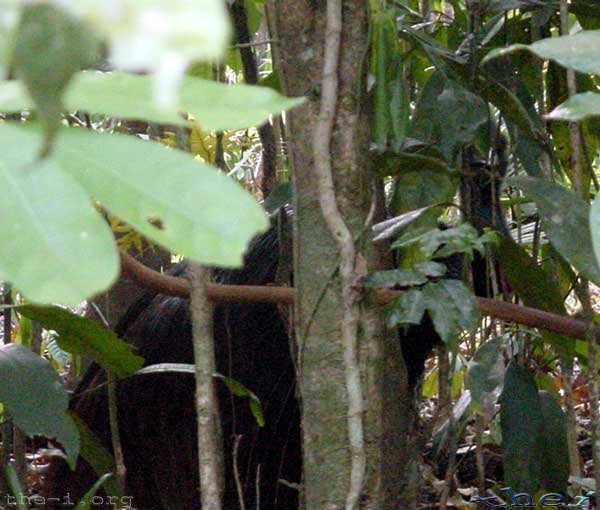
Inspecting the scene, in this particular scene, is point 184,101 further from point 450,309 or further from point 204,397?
point 450,309

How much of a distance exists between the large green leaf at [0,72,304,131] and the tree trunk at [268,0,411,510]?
0.68 m

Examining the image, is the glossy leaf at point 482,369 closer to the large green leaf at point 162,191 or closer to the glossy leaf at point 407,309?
the glossy leaf at point 407,309

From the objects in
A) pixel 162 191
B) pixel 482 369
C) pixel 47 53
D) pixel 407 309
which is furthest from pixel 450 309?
pixel 47 53

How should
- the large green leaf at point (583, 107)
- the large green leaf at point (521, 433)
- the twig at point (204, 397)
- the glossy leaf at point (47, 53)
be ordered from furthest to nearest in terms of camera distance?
the large green leaf at point (521, 433) < the twig at point (204, 397) < the large green leaf at point (583, 107) < the glossy leaf at point (47, 53)

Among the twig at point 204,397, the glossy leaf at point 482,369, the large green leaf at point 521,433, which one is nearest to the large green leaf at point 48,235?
the twig at point 204,397

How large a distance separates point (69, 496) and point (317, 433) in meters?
1.17

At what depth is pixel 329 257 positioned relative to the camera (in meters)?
0.99

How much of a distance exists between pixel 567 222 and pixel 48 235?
932mm

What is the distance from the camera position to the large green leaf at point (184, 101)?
28 cm

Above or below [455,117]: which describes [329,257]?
below

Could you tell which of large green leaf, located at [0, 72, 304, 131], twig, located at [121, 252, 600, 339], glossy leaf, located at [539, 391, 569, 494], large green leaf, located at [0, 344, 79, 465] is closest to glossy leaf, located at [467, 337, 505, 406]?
glossy leaf, located at [539, 391, 569, 494]

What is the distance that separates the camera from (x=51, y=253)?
0.27m

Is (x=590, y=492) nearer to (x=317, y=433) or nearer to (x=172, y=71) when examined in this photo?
(x=317, y=433)

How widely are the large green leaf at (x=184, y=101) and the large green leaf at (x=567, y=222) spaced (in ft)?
2.69
